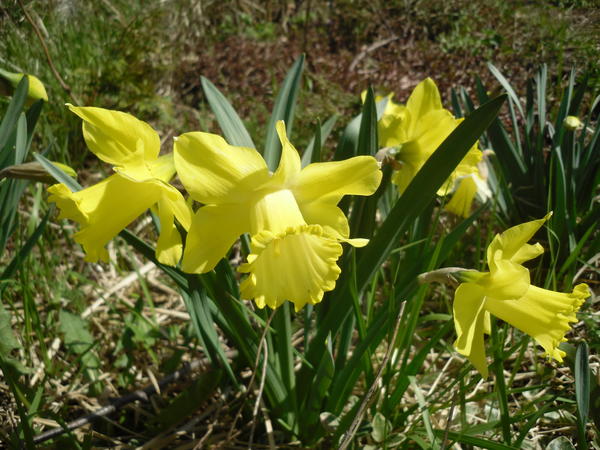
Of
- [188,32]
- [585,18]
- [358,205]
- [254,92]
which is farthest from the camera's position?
[188,32]

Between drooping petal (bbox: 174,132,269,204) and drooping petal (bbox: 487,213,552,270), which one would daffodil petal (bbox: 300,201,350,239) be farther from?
drooping petal (bbox: 487,213,552,270)

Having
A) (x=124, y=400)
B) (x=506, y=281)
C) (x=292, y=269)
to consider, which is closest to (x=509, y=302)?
(x=506, y=281)

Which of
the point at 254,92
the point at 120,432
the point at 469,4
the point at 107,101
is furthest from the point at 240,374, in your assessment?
the point at 469,4

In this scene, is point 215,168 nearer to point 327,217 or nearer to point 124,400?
point 327,217

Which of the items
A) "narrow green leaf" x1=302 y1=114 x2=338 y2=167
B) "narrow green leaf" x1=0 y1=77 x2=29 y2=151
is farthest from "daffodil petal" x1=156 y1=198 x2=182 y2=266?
"narrow green leaf" x1=0 y1=77 x2=29 y2=151

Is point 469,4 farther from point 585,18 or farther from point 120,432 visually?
point 120,432

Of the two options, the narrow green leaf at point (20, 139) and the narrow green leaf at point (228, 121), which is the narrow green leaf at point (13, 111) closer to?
the narrow green leaf at point (20, 139)
